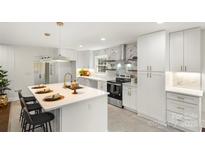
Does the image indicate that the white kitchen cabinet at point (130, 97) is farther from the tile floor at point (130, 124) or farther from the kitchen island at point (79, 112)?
the kitchen island at point (79, 112)

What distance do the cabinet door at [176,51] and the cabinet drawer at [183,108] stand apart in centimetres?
83

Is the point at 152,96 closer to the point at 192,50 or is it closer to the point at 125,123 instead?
the point at 125,123

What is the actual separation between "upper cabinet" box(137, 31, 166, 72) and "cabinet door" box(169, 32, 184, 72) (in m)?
0.37

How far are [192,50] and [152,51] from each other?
854 mm

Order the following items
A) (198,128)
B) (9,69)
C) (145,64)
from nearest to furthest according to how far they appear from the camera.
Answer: (198,128)
(145,64)
(9,69)

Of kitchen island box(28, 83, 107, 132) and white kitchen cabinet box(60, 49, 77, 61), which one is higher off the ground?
white kitchen cabinet box(60, 49, 77, 61)

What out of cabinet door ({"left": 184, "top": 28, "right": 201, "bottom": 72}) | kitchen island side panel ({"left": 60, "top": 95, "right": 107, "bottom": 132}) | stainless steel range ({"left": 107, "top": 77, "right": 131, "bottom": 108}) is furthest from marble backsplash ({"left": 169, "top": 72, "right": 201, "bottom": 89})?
kitchen island side panel ({"left": 60, "top": 95, "right": 107, "bottom": 132})

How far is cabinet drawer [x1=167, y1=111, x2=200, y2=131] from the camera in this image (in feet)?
8.63

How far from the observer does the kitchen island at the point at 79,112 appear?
2.09m

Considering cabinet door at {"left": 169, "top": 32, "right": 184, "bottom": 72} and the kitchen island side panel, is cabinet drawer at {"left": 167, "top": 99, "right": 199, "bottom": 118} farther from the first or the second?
the kitchen island side panel
